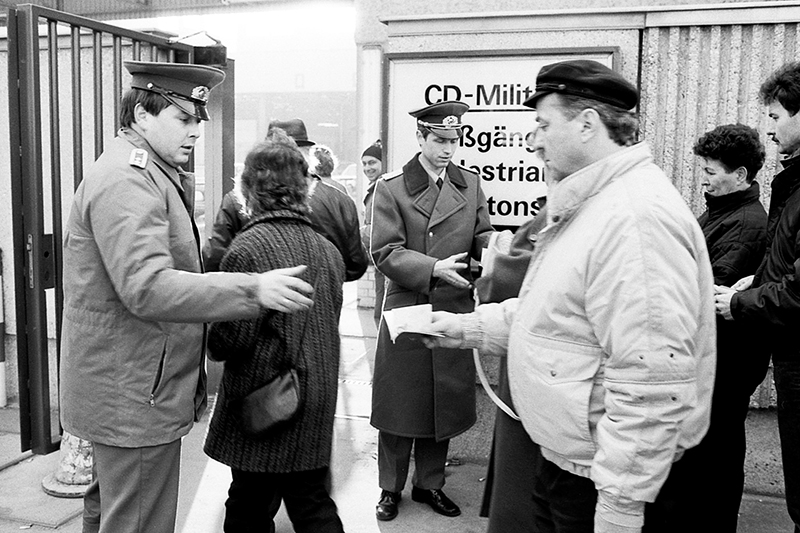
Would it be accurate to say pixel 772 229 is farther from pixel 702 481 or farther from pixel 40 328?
pixel 40 328

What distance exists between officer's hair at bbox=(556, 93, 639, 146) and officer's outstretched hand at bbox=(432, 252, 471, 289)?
1.63 meters

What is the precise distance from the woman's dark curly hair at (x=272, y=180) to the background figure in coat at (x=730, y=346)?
1.70 meters

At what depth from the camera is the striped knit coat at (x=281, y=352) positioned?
108 inches

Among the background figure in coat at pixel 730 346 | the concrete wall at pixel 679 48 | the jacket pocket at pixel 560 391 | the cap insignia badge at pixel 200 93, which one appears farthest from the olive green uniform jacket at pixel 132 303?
the concrete wall at pixel 679 48

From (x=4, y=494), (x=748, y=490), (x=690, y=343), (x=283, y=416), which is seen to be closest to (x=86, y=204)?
(x=283, y=416)

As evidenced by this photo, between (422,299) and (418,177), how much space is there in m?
0.60

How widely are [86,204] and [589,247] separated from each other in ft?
5.10

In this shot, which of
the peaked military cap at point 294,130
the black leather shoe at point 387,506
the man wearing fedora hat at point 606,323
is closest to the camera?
the man wearing fedora hat at point 606,323

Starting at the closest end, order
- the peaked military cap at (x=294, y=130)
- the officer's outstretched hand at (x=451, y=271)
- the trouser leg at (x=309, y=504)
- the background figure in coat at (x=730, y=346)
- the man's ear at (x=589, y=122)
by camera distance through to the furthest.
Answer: the man's ear at (x=589, y=122) < the trouser leg at (x=309, y=504) < the background figure in coat at (x=730, y=346) < the officer's outstretched hand at (x=451, y=271) < the peaked military cap at (x=294, y=130)

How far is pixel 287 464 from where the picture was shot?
2.81 metres

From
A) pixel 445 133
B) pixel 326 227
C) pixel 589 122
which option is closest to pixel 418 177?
pixel 445 133

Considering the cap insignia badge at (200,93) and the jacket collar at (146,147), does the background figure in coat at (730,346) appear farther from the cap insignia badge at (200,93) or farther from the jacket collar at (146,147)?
the jacket collar at (146,147)

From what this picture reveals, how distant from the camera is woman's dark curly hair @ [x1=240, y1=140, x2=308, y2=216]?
9.37ft

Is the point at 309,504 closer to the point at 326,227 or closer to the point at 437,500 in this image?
the point at 437,500
